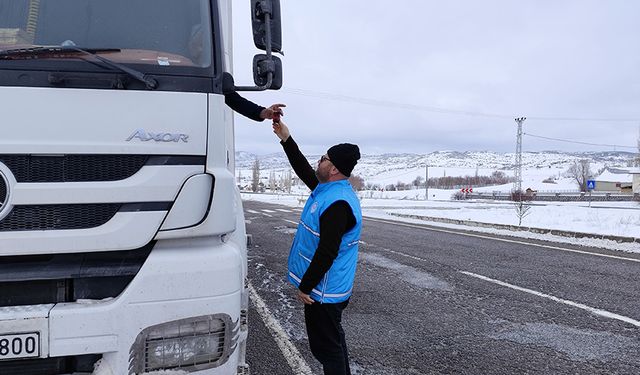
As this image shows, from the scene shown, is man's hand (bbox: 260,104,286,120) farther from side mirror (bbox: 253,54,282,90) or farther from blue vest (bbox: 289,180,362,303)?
blue vest (bbox: 289,180,362,303)

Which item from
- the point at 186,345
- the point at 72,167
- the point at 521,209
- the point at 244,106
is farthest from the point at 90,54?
the point at 521,209

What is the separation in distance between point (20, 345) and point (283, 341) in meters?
2.72

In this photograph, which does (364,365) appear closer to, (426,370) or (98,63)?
(426,370)

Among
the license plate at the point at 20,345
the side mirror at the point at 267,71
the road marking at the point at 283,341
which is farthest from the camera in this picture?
the road marking at the point at 283,341

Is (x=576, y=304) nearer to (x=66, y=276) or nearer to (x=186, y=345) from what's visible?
(x=186, y=345)

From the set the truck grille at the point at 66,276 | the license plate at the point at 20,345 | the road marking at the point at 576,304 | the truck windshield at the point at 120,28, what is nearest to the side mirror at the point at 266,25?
the truck windshield at the point at 120,28

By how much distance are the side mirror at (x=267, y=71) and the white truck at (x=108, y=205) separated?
35 cm

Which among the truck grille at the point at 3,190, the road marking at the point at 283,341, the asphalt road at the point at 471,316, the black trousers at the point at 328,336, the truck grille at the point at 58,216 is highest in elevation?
the truck grille at the point at 3,190

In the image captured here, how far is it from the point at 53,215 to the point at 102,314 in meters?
0.51

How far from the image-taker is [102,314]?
6.40 ft

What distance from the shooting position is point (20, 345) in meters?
1.86

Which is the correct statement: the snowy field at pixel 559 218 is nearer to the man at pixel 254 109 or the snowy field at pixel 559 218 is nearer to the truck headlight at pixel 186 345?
the man at pixel 254 109

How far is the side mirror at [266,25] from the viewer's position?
259cm

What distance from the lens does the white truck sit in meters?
1.95
